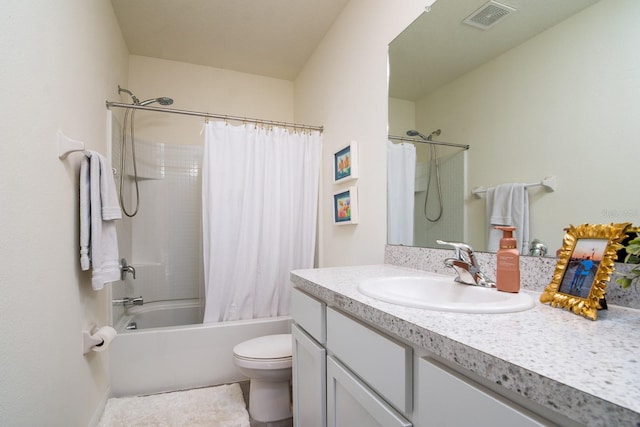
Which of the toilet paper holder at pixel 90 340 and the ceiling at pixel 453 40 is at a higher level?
the ceiling at pixel 453 40

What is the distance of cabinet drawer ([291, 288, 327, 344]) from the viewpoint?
1.07 metres

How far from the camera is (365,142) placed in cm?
185

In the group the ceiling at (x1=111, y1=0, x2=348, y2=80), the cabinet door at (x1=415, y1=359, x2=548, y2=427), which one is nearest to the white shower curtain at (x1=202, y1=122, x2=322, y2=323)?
the ceiling at (x1=111, y1=0, x2=348, y2=80)

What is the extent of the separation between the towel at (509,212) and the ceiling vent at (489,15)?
60cm

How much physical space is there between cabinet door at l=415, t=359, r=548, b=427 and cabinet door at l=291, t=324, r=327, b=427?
0.48 metres

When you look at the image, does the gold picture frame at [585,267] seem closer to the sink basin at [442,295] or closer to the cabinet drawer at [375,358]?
the sink basin at [442,295]

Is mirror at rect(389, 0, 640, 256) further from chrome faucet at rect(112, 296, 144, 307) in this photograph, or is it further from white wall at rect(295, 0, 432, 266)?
chrome faucet at rect(112, 296, 144, 307)

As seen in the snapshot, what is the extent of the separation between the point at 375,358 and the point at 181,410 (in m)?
1.52

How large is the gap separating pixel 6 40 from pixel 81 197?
675 millimetres

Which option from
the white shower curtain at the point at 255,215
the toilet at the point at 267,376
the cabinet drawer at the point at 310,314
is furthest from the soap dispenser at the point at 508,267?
the white shower curtain at the point at 255,215

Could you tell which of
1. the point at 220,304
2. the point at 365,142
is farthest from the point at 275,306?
the point at 365,142

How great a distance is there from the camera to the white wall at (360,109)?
66.3 inches

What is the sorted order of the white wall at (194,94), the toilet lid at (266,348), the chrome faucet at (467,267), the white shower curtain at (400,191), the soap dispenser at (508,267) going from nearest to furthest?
the soap dispenser at (508,267), the chrome faucet at (467,267), the white shower curtain at (400,191), the toilet lid at (266,348), the white wall at (194,94)

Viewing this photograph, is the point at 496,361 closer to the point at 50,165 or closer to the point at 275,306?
the point at 50,165
